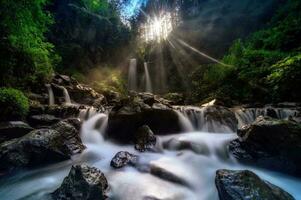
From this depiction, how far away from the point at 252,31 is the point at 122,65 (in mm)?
13275

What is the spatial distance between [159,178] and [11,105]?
577 centimetres

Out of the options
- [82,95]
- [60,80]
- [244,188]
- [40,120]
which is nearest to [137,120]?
[40,120]

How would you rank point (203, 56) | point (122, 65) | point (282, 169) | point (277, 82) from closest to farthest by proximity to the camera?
point (282, 169)
point (277, 82)
point (203, 56)
point (122, 65)

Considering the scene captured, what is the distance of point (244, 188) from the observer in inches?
162

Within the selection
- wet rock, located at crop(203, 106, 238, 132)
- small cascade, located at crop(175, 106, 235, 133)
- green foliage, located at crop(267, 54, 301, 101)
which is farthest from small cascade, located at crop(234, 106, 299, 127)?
green foliage, located at crop(267, 54, 301, 101)

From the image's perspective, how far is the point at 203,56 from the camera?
2314 centimetres

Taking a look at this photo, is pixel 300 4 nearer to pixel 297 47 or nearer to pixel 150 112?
pixel 297 47

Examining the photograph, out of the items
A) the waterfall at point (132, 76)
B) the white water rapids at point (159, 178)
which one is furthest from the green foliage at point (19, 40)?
the waterfall at point (132, 76)

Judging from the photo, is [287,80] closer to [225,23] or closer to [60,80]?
[60,80]

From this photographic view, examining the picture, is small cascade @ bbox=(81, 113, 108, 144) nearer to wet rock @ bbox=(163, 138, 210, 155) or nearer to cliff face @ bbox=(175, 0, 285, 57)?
wet rock @ bbox=(163, 138, 210, 155)

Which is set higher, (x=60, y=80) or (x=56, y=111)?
(x=60, y=80)

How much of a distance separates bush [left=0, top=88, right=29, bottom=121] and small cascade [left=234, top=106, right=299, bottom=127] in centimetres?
798

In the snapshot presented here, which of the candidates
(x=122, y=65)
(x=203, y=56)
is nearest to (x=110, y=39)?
(x=122, y=65)

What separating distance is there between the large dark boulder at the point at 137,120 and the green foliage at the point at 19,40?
452cm
